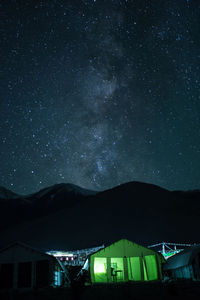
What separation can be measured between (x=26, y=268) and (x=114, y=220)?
240 feet

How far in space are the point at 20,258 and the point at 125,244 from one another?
848cm

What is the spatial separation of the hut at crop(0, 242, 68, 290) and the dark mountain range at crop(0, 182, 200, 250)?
156 feet

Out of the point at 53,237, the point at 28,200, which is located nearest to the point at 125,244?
the point at 53,237

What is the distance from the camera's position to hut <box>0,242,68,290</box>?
17453mm

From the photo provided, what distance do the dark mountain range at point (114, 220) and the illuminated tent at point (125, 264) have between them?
152 ft

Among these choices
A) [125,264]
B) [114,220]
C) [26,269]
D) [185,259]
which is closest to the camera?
[185,259]

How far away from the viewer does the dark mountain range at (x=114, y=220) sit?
237 ft

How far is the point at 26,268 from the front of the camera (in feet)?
58.9

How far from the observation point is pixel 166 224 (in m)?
79.9

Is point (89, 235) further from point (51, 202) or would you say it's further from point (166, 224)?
point (51, 202)

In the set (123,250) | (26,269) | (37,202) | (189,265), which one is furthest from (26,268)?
(37,202)

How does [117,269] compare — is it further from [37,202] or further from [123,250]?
[37,202]

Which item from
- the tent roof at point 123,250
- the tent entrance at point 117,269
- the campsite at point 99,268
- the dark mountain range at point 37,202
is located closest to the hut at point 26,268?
the campsite at point 99,268

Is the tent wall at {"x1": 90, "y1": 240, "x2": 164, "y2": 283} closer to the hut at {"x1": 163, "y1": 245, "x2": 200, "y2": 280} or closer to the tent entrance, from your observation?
the tent entrance
